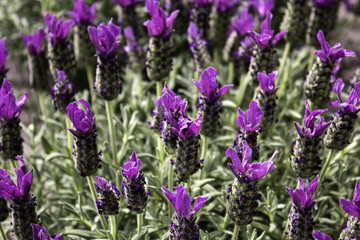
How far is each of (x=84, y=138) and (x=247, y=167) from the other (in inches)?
33.3

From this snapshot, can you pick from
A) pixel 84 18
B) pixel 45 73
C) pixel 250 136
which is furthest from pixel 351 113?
pixel 45 73

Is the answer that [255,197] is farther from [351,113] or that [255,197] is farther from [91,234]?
[91,234]

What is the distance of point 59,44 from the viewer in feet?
9.71

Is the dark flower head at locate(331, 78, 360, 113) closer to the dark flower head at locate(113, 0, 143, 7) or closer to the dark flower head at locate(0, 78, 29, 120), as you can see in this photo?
the dark flower head at locate(0, 78, 29, 120)

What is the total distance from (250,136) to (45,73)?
6.03ft

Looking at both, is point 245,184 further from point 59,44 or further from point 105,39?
point 59,44

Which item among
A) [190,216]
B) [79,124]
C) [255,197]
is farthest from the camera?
[79,124]

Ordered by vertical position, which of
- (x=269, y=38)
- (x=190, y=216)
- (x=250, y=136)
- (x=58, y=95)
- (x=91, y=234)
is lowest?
(x=91, y=234)

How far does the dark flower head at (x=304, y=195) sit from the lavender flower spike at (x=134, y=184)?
0.68m

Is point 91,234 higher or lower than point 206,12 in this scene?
lower

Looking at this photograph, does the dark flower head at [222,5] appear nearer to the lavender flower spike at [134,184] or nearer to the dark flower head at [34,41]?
the dark flower head at [34,41]

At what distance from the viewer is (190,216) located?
6.35 feet

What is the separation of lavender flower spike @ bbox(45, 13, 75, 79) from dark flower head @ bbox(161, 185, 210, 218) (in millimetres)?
1485

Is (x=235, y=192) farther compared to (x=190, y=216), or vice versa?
(x=235, y=192)
